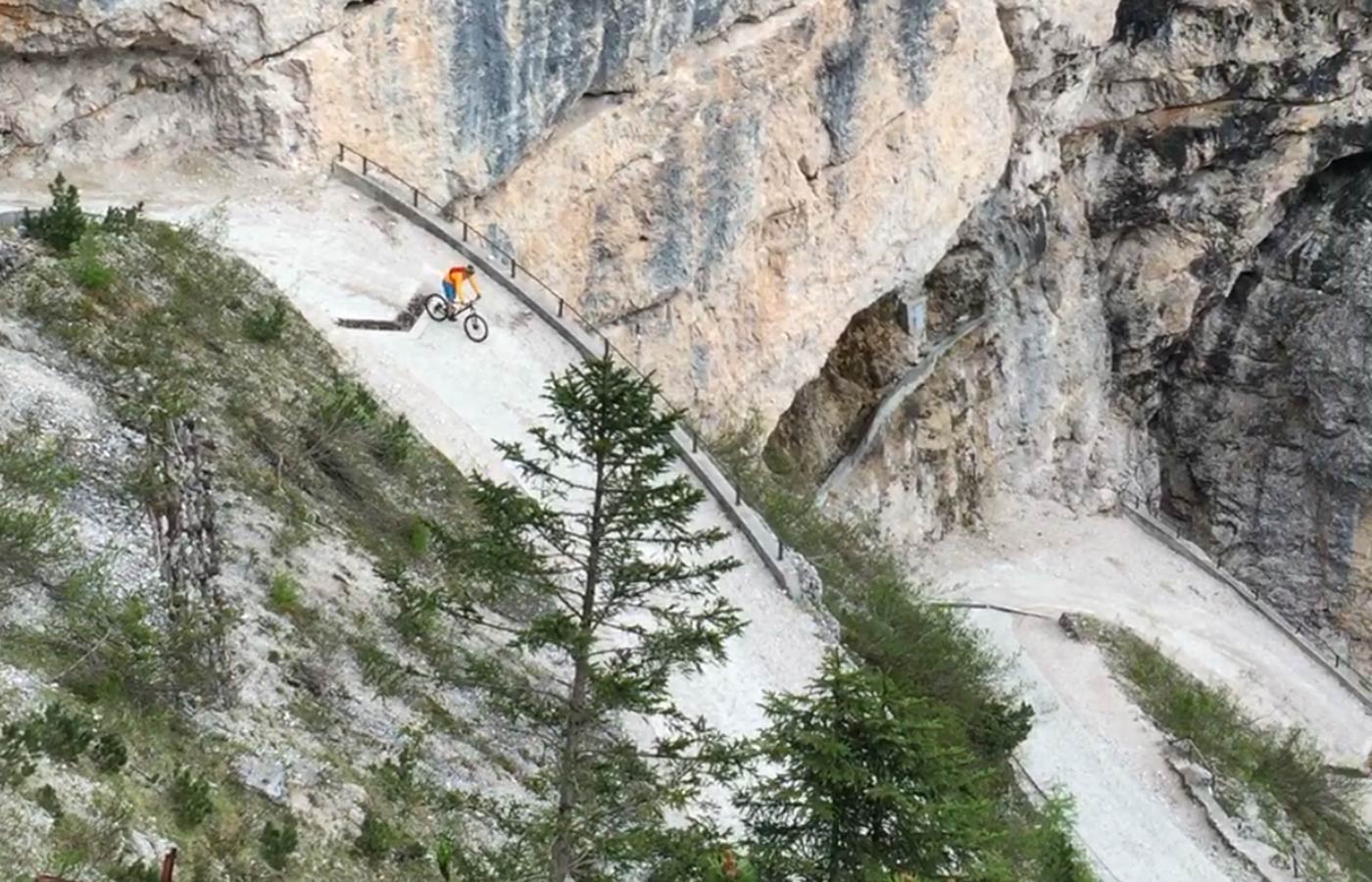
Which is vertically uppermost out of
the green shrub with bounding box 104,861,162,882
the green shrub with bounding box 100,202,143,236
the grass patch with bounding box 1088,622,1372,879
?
the green shrub with bounding box 100,202,143,236

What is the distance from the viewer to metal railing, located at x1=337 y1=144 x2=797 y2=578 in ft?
61.0

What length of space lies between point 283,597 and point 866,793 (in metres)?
4.99

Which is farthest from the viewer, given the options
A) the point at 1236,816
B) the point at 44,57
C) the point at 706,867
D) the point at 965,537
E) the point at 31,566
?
the point at 965,537

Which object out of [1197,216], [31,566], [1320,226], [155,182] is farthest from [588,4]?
[1320,226]

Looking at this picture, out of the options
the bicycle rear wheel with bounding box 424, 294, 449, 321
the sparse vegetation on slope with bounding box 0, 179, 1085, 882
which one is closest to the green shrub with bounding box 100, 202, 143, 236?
the sparse vegetation on slope with bounding box 0, 179, 1085, 882

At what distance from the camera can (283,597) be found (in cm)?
1139

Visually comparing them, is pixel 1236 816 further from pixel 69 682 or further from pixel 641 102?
pixel 69 682

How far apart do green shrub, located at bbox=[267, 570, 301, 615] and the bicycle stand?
817 cm

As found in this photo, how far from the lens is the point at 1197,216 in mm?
35000

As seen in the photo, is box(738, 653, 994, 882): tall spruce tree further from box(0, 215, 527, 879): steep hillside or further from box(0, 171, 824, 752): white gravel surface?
box(0, 171, 824, 752): white gravel surface

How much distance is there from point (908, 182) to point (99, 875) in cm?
2183

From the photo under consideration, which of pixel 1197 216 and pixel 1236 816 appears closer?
pixel 1236 816

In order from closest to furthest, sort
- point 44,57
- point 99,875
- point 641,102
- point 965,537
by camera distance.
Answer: point 99,875 → point 44,57 → point 641,102 → point 965,537

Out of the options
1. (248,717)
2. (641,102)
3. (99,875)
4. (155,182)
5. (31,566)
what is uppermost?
(641,102)
